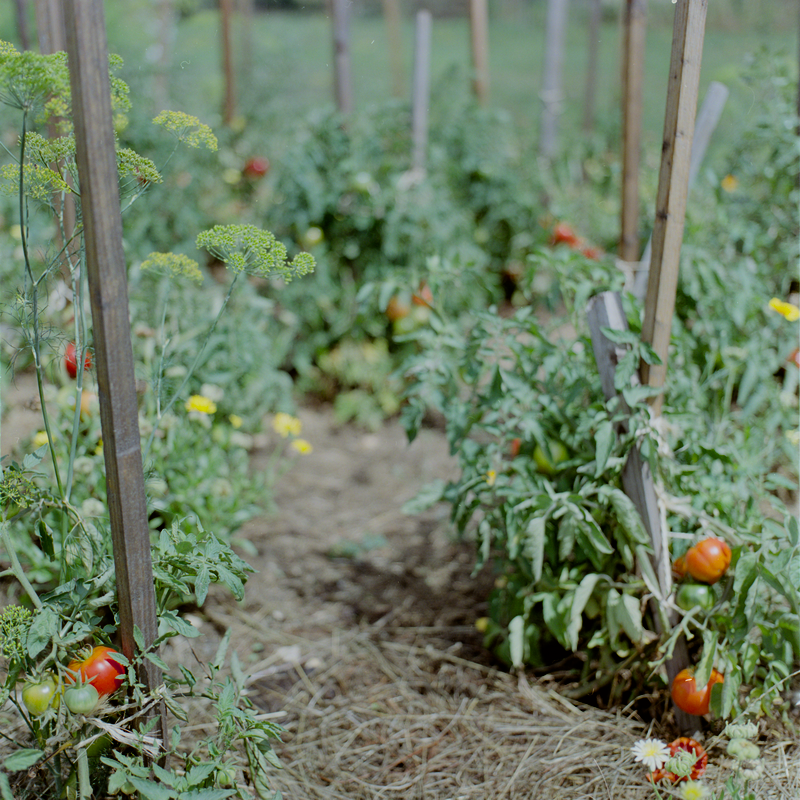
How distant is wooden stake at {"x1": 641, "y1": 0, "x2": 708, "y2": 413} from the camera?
117 cm

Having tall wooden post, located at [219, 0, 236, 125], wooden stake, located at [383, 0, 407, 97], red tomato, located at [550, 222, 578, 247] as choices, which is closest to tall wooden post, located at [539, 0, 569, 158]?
red tomato, located at [550, 222, 578, 247]

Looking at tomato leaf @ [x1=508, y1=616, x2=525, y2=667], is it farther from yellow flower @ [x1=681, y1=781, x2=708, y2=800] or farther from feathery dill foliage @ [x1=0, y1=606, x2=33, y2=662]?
feathery dill foliage @ [x1=0, y1=606, x2=33, y2=662]

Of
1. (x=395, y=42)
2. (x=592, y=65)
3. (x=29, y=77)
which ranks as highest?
(x=395, y=42)

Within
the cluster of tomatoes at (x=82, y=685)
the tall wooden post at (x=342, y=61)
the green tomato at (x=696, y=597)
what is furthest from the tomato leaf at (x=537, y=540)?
the tall wooden post at (x=342, y=61)

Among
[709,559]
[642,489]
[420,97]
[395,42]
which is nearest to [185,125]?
[642,489]

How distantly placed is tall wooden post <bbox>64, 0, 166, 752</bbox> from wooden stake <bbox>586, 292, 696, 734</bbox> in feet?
2.87

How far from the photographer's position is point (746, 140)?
8.25 ft

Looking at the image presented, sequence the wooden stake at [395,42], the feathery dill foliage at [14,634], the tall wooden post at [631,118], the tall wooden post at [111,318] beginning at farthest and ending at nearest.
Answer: the wooden stake at [395,42], the tall wooden post at [631,118], the feathery dill foliage at [14,634], the tall wooden post at [111,318]

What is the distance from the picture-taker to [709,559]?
129cm

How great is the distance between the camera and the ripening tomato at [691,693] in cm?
124

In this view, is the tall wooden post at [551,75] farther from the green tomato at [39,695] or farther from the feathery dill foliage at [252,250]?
the green tomato at [39,695]

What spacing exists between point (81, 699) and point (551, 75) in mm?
3726

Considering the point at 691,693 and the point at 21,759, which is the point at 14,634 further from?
the point at 691,693

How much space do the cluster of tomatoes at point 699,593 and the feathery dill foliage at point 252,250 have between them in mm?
878
